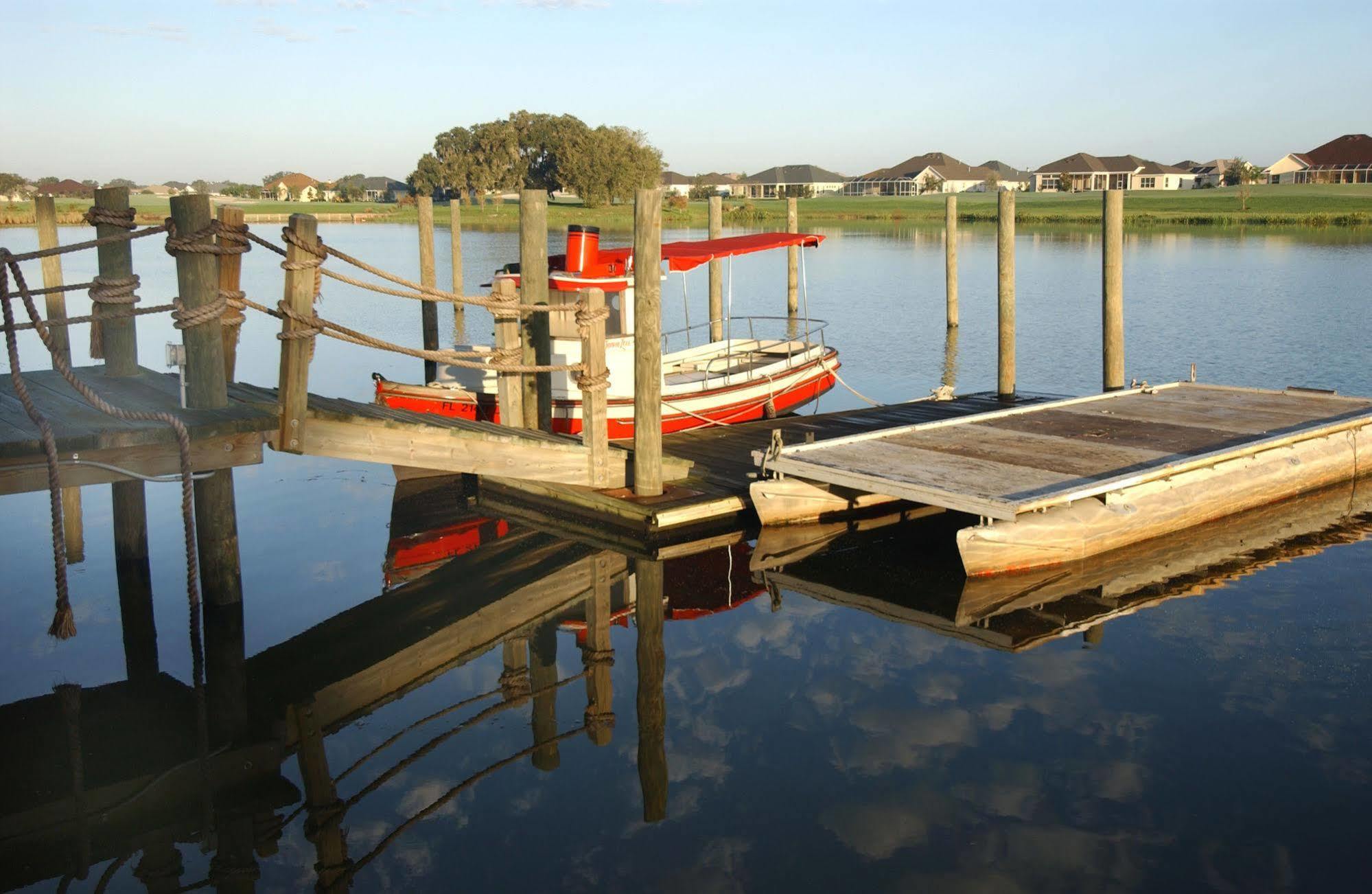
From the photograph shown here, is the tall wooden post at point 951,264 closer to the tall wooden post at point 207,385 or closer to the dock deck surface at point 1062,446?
the dock deck surface at point 1062,446

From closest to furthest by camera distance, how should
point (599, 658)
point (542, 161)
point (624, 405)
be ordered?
point (599, 658), point (624, 405), point (542, 161)

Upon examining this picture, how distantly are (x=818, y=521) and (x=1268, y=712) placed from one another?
17.4 ft

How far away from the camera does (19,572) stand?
11.3 meters

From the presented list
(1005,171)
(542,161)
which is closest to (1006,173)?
(1005,171)

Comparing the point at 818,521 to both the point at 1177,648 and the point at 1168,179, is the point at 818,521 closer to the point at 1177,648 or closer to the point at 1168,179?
the point at 1177,648

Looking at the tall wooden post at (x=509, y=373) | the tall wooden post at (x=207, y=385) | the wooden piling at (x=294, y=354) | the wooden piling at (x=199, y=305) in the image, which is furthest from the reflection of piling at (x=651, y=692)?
the wooden piling at (x=199, y=305)

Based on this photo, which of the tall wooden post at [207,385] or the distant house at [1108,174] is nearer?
the tall wooden post at [207,385]

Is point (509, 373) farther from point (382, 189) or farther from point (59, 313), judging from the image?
point (382, 189)

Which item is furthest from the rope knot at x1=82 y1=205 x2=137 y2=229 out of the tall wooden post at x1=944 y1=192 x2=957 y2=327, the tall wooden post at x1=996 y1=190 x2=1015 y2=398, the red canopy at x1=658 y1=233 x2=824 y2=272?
the tall wooden post at x1=944 y1=192 x2=957 y2=327

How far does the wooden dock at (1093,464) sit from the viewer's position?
10.9 m

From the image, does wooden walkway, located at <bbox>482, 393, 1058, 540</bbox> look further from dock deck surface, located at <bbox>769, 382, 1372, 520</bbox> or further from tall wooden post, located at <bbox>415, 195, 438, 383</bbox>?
tall wooden post, located at <bbox>415, 195, 438, 383</bbox>

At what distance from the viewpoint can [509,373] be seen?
1312 centimetres

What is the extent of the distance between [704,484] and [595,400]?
171 centimetres

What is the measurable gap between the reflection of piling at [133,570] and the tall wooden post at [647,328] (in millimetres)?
4668
